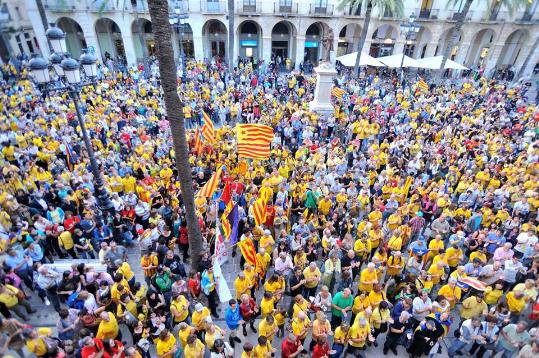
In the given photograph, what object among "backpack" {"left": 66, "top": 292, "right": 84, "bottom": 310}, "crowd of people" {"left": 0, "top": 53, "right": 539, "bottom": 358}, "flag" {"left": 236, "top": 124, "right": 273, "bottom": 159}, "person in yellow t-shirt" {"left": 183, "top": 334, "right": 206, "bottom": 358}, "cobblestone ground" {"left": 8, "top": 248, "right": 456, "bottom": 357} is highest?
"flag" {"left": 236, "top": 124, "right": 273, "bottom": 159}

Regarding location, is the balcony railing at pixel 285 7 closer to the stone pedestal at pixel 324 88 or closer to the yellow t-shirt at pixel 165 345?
the stone pedestal at pixel 324 88

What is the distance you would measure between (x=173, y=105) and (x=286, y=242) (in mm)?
4646

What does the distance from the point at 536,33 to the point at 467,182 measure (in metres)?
37.6

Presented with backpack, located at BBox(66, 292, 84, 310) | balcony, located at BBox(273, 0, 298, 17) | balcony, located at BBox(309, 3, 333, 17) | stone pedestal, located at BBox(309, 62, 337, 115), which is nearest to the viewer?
backpack, located at BBox(66, 292, 84, 310)

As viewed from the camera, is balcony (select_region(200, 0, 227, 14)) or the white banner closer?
the white banner

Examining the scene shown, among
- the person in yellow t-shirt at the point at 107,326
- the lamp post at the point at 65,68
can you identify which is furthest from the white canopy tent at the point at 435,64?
the person in yellow t-shirt at the point at 107,326

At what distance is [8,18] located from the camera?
113 ft

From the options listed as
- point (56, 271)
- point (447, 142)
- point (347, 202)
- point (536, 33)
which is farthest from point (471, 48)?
point (56, 271)

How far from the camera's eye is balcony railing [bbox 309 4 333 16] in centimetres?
3672

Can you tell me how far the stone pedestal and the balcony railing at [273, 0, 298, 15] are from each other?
19265 millimetres

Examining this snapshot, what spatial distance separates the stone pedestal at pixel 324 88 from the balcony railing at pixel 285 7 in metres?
19.3

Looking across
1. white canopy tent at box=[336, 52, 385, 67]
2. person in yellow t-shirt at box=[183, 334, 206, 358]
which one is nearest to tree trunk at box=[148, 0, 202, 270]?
person in yellow t-shirt at box=[183, 334, 206, 358]

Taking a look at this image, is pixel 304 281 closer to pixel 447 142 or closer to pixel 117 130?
pixel 447 142

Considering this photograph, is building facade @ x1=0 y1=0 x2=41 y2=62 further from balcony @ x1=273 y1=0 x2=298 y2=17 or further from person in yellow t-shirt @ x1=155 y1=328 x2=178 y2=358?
person in yellow t-shirt @ x1=155 y1=328 x2=178 y2=358
